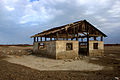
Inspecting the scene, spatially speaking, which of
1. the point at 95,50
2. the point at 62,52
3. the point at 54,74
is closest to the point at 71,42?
the point at 62,52

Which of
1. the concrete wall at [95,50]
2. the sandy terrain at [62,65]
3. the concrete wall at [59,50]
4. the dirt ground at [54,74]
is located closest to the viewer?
the dirt ground at [54,74]

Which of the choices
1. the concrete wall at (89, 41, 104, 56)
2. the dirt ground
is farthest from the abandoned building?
the dirt ground

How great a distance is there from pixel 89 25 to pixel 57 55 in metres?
7.39

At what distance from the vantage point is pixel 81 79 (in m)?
5.77

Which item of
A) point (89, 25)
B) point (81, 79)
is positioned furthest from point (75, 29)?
point (81, 79)

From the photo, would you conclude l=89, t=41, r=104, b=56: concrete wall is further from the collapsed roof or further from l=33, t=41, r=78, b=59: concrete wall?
l=33, t=41, r=78, b=59: concrete wall

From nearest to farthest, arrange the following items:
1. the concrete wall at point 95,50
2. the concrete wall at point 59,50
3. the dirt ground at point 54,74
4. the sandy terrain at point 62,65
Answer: the dirt ground at point 54,74 → the sandy terrain at point 62,65 → the concrete wall at point 59,50 → the concrete wall at point 95,50

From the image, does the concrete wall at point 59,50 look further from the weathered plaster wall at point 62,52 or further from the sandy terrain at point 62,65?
the sandy terrain at point 62,65

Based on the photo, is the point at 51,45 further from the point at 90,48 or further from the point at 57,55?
the point at 90,48

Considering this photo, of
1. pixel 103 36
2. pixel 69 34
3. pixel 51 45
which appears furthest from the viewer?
pixel 103 36

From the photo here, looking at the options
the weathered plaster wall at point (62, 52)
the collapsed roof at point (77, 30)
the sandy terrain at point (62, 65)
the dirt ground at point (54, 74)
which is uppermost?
the collapsed roof at point (77, 30)

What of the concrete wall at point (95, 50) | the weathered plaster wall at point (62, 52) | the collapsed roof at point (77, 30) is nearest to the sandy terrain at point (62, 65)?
the weathered plaster wall at point (62, 52)

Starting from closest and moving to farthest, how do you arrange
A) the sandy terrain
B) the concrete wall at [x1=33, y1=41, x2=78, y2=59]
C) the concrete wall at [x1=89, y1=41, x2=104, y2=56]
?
the sandy terrain, the concrete wall at [x1=33, y1=41, x2=78, y2=59], the concrete wall at [x1=89, y1=41, x2=104, y2=56]

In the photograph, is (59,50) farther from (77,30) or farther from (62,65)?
(77,30)
